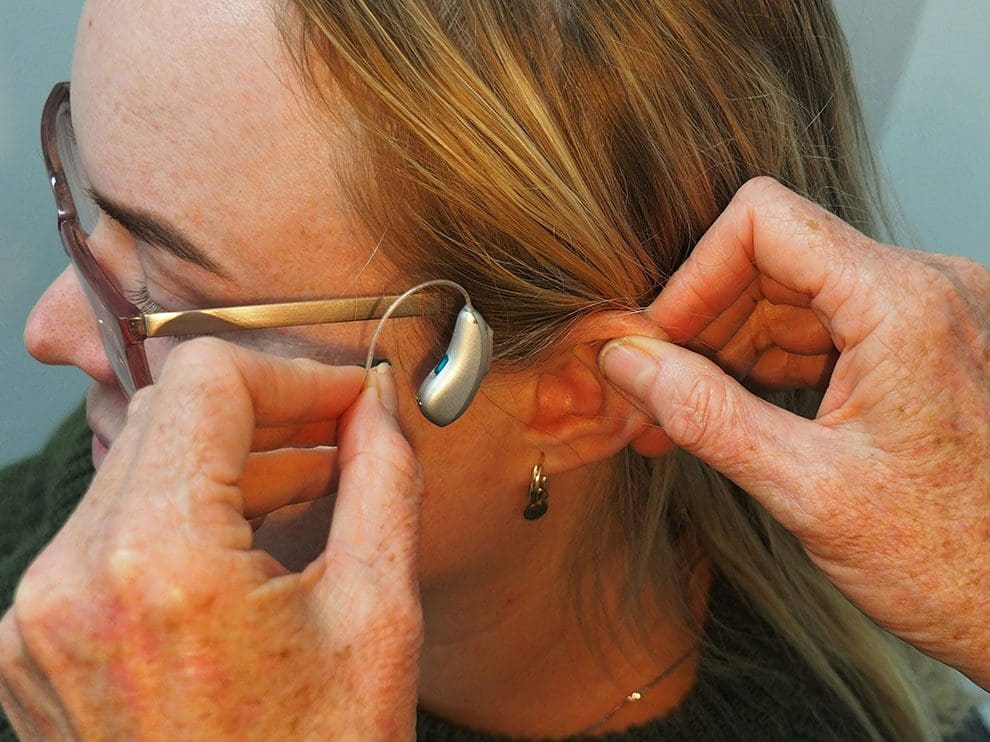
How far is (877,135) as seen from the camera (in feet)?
5.83

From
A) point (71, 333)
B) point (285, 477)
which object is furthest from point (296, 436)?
point (71, 333)

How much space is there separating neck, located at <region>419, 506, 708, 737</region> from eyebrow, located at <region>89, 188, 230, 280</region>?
0.61m

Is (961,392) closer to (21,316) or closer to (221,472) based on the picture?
(221,472)

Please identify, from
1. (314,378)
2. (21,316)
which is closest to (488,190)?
(314,378)

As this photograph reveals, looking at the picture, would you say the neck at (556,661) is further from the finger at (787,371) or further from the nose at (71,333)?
the nose at (71,333)

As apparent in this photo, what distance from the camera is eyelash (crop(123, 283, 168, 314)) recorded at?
3.29 ft

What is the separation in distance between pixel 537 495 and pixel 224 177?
489 mm

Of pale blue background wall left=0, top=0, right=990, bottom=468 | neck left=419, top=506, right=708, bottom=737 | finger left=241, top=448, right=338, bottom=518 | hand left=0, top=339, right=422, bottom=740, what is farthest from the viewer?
pale blue background wall left=0, top=0, right=990, bottom=468

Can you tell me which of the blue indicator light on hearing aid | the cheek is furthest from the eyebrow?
the blue indicator light on hearing aid

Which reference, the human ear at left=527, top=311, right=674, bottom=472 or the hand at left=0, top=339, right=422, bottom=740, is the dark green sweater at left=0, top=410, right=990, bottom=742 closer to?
the human ear at left=527, top=311, right=674, bottom=472

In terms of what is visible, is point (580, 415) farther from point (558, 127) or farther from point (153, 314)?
point (153, 314)

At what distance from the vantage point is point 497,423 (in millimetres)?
1075

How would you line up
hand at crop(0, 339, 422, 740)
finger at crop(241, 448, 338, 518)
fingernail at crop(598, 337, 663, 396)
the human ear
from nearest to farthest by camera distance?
1. hand at crop(0, 339, 422, 740)
2. finger at crop(241, 448, 338, 518)
3. fingernail at crop(598, 337, 663, 396)
4. the human ear

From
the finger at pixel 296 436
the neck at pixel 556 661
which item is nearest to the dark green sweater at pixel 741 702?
the neck at pixel 556 661
